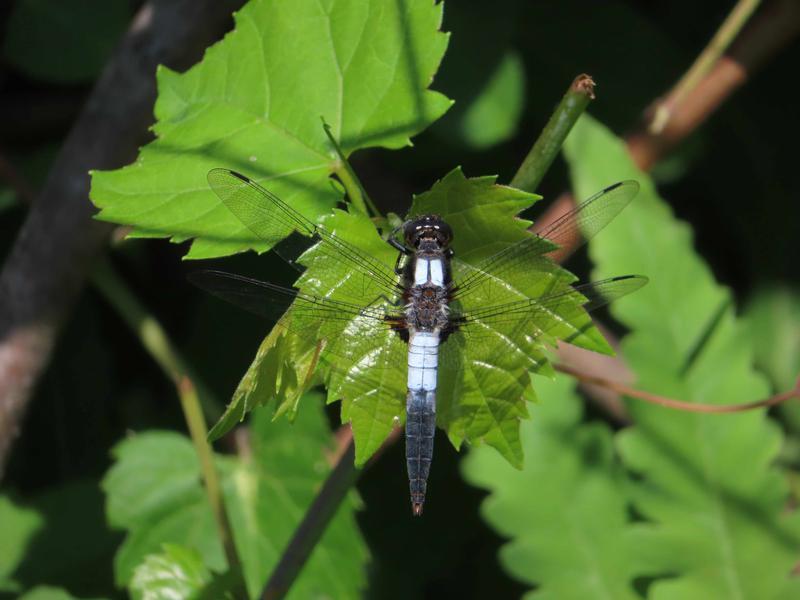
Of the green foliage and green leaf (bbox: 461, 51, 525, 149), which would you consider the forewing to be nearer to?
the green foliage

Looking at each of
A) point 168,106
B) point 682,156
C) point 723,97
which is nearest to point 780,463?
point 682,156

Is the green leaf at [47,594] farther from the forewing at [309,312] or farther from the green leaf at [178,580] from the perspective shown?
the forewing at [309,312]

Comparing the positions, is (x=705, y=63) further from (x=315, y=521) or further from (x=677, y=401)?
(x=315, y=521)

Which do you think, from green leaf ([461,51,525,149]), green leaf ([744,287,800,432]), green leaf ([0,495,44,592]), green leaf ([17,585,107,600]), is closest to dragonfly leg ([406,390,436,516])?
green leaf ([17,585,107,600])

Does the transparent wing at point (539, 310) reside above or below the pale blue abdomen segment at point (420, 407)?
above

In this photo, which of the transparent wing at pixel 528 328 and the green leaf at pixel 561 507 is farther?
the green leaf at pixel 561 507

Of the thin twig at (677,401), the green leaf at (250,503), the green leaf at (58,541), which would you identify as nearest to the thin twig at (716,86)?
the thin twig at (677,401)

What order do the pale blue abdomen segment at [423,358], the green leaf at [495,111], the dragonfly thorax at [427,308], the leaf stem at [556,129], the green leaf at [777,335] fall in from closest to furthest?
the leaf stem at [556,129], the pale blue abdomen segment at [423,358], the dragonfly thorax at [427,308], the green leaf at [495,111], the green leaf at [777,335]
